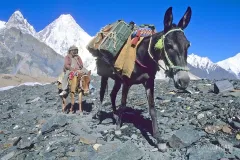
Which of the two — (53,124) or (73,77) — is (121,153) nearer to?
(53,124)

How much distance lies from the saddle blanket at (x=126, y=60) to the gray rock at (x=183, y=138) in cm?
179

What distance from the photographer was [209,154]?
19.9ft

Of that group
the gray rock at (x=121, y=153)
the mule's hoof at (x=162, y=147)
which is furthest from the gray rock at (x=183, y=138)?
the gray rock at (x=121, y=153)

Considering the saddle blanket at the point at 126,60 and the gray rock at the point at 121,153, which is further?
the saddle blanket at the point at 126,60

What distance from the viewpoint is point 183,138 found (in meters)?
6.73

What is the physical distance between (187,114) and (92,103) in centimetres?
526

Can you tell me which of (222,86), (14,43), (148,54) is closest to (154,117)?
(148,54)

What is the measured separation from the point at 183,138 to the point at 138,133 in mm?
1391

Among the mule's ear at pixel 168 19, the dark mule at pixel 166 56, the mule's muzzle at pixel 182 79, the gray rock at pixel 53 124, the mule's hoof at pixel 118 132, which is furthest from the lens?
the gray rock at pixel 53 124

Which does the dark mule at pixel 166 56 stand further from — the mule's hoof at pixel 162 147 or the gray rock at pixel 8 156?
the gray rock at pixel 8 156

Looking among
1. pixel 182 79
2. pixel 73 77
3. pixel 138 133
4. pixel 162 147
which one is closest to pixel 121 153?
pixel 162 147

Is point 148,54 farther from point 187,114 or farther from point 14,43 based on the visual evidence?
point 14,43

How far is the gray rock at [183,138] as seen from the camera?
22.0ft

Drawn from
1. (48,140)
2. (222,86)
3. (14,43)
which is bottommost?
(48,140)
